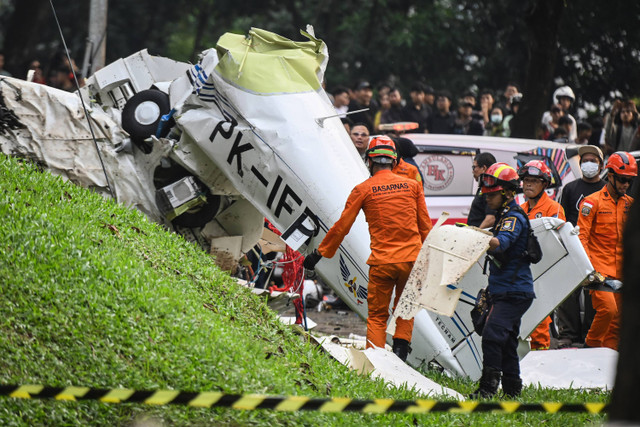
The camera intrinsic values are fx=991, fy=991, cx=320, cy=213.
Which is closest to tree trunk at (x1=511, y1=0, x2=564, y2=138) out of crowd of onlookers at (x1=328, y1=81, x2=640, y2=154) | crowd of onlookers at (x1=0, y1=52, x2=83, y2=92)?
crowd of onlookers at (x1=328, y1=81, x2=640, y2=154)

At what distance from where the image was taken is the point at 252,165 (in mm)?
8617

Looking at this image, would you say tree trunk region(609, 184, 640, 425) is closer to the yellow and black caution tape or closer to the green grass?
the yellow and black caution tape

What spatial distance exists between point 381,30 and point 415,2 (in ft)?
4.55

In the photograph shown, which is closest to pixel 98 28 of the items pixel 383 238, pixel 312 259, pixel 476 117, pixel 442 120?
pixel 442 120

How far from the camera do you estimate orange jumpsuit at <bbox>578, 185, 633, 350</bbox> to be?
9.88 metres

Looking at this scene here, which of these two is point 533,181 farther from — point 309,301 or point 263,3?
point 263,3

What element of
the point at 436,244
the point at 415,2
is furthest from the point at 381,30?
the point at 436,244

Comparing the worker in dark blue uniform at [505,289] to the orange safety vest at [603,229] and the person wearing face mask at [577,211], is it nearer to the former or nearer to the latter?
the orange safety vest at [603,229]

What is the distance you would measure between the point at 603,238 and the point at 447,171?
3418 millimetres

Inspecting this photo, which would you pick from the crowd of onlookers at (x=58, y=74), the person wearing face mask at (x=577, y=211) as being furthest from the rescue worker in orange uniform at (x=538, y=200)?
the crowd of onlookers at (x=58, y=74)

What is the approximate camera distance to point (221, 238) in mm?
9398

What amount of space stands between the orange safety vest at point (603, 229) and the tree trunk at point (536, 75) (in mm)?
6438

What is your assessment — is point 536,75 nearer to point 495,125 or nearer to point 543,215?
point 495,125

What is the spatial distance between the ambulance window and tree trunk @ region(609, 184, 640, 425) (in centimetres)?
1006
